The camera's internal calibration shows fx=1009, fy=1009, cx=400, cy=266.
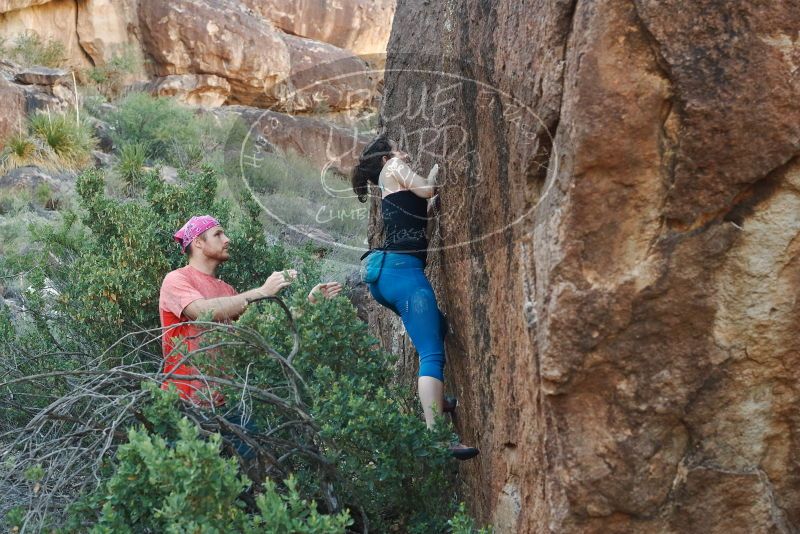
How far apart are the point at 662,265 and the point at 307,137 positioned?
17.0 metres

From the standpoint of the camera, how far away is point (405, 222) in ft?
15.7

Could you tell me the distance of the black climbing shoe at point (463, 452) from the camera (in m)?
4.25

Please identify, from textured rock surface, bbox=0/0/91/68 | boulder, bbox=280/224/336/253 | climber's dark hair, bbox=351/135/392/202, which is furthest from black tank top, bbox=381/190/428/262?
textured rock surface, bbox=0/0/91/68

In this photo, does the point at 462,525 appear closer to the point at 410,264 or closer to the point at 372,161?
the point at 410,264

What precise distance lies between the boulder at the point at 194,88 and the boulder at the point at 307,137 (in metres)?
0.66

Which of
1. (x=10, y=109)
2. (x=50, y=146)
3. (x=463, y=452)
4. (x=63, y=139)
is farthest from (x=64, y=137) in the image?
(x=463, y=452)

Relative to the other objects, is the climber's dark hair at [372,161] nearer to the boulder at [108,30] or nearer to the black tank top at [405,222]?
the black tank top at [405,222]

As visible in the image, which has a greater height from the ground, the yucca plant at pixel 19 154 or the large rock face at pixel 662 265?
the large rock face at pixel 662 265

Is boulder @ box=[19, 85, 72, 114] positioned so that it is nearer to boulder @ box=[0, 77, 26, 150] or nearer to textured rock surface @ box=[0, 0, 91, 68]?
boulder @ box=[0, 77, 26, 150]

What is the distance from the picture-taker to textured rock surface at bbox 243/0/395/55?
23.5m

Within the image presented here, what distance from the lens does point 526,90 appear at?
349cm

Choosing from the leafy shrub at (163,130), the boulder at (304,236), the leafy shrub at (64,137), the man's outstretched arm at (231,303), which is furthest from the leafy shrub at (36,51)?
the man's outstretched arm at (231,303)

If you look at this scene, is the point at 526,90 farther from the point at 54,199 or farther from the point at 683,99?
the point at 54,199

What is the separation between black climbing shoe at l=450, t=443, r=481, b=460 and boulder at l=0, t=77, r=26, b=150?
40.4 ft
